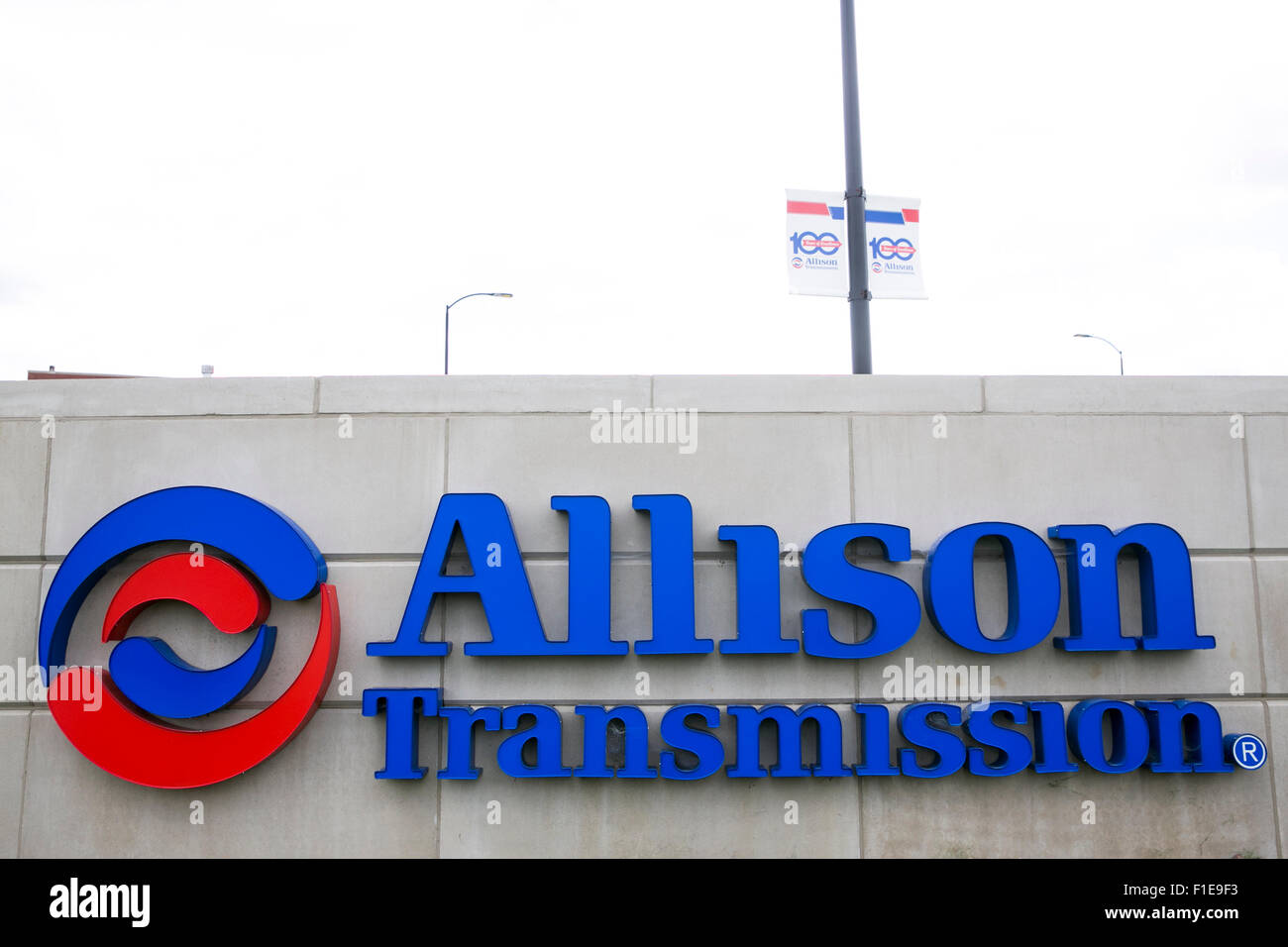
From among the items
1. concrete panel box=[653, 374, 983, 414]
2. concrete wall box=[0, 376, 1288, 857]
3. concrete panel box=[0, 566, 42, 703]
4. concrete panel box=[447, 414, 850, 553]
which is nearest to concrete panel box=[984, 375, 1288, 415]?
concrete wall box=[0, 376, 1288, 857]

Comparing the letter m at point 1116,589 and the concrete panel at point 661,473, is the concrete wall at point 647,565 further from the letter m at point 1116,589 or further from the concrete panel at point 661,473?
the letter m at point 1116,589

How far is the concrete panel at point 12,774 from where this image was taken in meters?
6.12

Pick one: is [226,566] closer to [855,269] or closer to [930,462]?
[930,462]

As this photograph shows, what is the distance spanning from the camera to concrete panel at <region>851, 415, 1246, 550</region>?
6461 millimetres

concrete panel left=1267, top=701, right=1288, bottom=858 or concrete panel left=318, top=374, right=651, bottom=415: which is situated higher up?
concrete panel left=318, top=374, right=651, bottom=415

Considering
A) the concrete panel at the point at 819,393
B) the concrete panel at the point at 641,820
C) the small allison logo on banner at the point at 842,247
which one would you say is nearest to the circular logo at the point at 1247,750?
the concrete panel at the point at 641,820

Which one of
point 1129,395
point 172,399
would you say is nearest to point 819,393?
point 1129,395

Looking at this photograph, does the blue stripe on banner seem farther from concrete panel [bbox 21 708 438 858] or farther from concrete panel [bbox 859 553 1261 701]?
concrete panel [bbox 21 708 438 858]

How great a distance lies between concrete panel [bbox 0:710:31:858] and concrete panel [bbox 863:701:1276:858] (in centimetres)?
548

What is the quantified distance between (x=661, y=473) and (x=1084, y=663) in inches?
121
